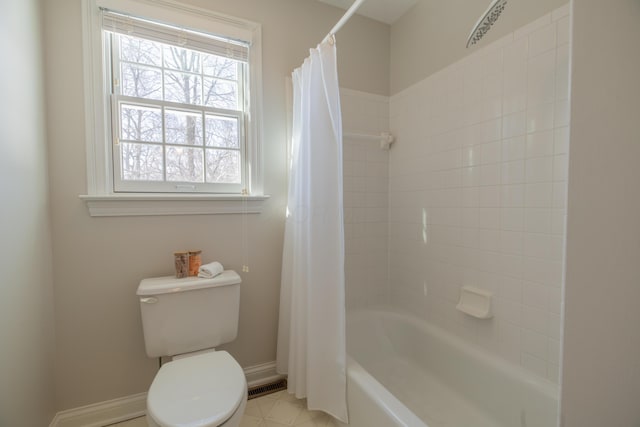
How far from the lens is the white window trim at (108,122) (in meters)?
1.33

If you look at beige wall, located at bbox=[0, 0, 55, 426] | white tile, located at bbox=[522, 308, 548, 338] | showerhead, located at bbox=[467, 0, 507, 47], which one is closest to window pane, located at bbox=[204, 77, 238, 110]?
beige wall, located at bbox=[0, 0, 55, 426]

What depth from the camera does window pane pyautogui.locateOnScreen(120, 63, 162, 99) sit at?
1461 mm

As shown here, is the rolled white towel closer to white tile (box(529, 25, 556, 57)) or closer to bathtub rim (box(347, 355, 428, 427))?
bathtub rim (box(347, 355, 428, 427))

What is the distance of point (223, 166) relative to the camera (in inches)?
65.8

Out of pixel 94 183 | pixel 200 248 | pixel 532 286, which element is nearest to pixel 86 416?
pixel 200 248

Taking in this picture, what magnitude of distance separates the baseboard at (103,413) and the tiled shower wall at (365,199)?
135 cm

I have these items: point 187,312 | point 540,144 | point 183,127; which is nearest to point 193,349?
point 187,312

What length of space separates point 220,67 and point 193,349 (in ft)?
5.18

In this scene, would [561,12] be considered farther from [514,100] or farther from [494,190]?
[494,190]

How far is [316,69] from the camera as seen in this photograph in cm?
139

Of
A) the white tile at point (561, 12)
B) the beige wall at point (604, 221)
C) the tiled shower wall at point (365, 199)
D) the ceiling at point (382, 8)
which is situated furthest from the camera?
the tiled shower wall at point (365, 199)

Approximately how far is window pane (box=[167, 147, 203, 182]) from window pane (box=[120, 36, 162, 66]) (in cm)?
48

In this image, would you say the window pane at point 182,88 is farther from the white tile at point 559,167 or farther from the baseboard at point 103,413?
the white tile at point 559,167

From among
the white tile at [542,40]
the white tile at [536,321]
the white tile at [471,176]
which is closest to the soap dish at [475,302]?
the white tile at [536,321]
